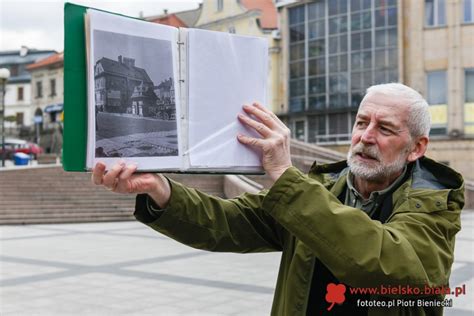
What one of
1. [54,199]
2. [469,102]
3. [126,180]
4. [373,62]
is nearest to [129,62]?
[126,180]

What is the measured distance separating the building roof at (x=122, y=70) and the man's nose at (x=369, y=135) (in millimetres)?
729

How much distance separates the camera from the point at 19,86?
74250mm

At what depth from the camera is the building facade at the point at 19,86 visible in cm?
7200

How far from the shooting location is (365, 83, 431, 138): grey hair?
77.8 inches

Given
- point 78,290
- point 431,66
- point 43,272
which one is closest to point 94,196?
point 43,272

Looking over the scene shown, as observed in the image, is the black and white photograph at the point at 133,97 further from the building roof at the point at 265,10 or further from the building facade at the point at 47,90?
the building facade at the point at 47,90

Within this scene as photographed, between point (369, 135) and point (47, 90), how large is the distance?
67.1 meters

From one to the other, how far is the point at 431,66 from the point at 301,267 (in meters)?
32.1

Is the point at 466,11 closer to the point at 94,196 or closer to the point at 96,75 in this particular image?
the point at 94,196

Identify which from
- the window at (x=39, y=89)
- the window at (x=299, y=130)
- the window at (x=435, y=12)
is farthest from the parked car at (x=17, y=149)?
the window at (x=435, y=12)

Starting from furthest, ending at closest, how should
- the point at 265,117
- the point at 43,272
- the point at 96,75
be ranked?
the point at 43,272 → the point at 265,117 → the point at 96,75

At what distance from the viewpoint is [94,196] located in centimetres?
1984

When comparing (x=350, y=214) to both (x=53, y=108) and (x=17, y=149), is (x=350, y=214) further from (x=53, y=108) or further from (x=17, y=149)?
(x=53, y=108)

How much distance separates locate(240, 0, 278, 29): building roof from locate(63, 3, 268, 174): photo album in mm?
39380
